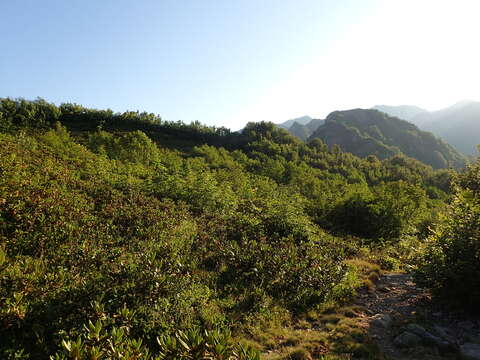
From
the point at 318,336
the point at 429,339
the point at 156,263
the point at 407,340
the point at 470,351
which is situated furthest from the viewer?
the point at 156,263

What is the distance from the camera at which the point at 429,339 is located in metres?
5.79

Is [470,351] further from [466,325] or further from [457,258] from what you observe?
[457,258]

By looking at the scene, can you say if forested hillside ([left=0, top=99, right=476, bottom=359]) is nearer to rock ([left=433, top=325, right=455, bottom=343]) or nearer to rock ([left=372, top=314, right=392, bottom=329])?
rock ([left=372, top=314, right=392, bottom=329])

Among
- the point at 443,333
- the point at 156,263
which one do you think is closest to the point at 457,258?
the point at 443,333

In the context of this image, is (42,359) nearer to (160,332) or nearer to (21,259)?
(160,332)

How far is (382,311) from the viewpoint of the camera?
25.8 feet

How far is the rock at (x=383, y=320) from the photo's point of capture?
688cm

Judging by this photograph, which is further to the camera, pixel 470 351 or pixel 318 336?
pixel 318 336

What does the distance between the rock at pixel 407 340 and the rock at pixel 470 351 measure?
75cm

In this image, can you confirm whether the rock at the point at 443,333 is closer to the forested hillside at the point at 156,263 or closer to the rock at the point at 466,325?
the rock at the point at 466,325

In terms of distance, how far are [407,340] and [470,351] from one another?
3.68ft

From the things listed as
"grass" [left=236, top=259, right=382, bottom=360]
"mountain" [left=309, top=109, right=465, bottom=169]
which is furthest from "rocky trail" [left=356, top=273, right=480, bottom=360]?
"mountain" [left=309, top=109, right=465, bottom=169]

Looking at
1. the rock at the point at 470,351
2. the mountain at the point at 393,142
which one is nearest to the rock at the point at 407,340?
the rock at the point at 470,351

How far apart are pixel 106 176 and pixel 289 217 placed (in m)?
Answer: 10.1
